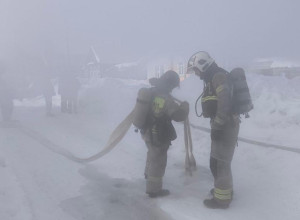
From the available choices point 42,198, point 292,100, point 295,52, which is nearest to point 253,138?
point 292,100

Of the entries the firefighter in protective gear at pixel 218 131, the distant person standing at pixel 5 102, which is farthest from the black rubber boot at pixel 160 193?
the distant person standing at pixel 5 102

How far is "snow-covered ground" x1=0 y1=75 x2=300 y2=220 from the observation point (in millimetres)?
4879

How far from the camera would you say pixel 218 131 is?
193 inches

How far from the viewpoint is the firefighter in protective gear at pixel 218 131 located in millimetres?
4777

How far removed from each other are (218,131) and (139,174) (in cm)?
218

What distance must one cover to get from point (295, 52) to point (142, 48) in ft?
57.9

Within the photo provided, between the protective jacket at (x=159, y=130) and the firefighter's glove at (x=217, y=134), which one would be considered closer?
the firefighter's glove at (x=217, y=134)

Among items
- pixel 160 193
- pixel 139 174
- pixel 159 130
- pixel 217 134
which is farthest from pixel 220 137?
pixel 139 174

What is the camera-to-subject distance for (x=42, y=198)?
17.5 ft

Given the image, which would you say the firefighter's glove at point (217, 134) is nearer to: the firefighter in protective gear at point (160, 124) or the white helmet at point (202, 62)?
the firefighter in protective gear at point (160, 124)

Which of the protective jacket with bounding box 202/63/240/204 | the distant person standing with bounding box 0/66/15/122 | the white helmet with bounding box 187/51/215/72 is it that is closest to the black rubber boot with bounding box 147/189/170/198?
the protective jacket with bounding box 202/63/240/204

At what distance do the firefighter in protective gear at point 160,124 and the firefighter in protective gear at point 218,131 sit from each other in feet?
1.42

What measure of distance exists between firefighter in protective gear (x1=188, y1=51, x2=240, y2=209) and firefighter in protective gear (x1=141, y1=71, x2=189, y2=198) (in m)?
0.43

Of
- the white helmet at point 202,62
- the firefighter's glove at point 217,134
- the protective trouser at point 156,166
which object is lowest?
the protective trouser at point 156,166
